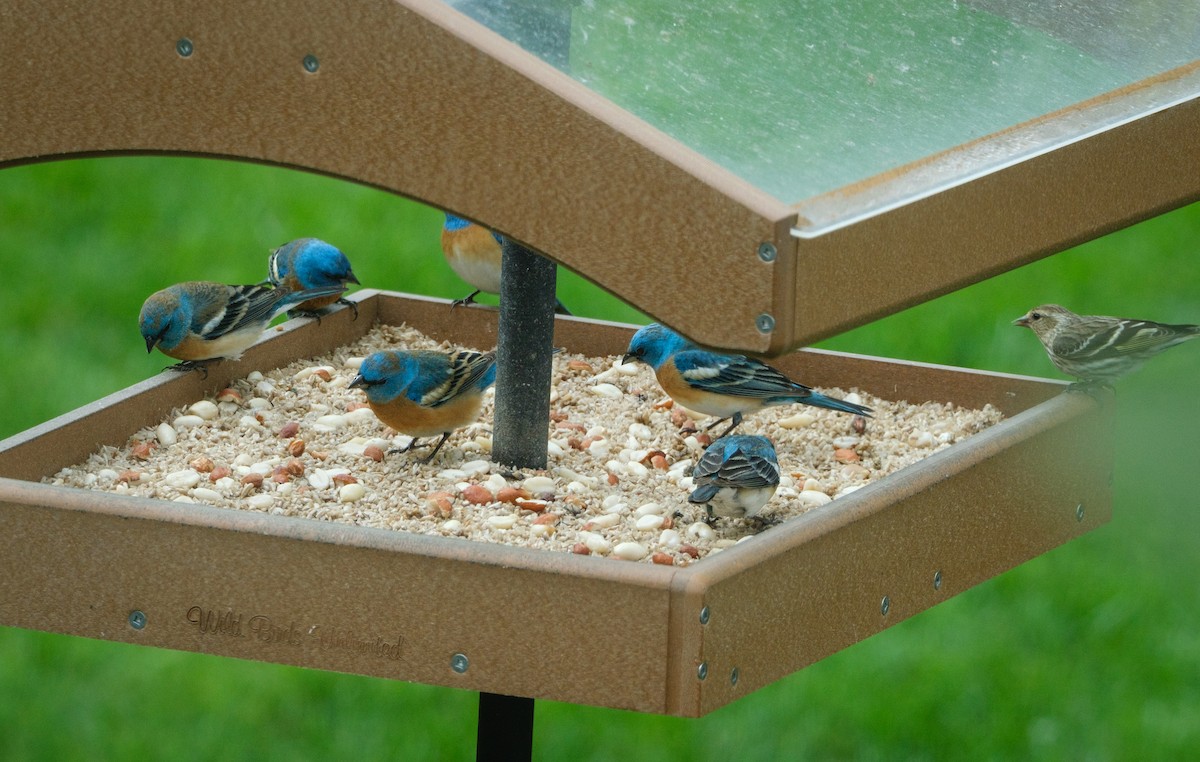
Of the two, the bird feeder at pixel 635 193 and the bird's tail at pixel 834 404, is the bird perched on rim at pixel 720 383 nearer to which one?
Result: the bird's tail at pixel 834 404

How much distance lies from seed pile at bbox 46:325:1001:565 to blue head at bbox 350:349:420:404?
117mm

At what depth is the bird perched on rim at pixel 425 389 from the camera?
12.4 ft

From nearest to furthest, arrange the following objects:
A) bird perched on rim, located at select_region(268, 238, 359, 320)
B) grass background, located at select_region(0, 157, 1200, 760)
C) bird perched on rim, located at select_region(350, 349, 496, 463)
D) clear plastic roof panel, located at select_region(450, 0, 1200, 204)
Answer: clear plastic roof panel, located at select_region(450, 0, 1200, 204) < bird perched on rim, located at select_region(350, 349, 496, 463) < bird perched on rim, located at select_region(268, 238, 359, 320) < grass background, located at select_region(0, 157, 1200, 760)

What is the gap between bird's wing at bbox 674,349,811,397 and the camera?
4.11m

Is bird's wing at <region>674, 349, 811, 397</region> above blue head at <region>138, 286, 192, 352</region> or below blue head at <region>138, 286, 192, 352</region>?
below

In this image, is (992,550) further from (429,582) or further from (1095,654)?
(1095,654)

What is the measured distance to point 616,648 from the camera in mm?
2711

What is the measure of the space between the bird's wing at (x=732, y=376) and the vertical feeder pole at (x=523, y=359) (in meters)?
0.47

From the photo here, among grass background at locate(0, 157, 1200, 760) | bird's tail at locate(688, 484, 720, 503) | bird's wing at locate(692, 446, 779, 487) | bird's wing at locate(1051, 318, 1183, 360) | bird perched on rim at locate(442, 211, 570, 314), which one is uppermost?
bird perched on rim at locate(442, 211, 570, 314)

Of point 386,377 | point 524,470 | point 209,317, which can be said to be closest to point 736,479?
point 524,470

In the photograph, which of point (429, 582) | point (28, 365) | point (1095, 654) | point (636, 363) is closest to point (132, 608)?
point (429, 582)

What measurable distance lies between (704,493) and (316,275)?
172cm

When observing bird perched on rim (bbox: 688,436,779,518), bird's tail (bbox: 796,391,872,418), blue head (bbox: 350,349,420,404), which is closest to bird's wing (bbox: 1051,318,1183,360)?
bird's tail (bbox: 796,391,872,418)

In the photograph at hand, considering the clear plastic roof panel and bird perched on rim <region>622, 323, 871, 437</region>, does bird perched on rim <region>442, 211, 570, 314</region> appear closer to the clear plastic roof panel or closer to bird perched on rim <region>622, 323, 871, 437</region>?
bird perched on rim <region>622, 323, 871, 437</region>
